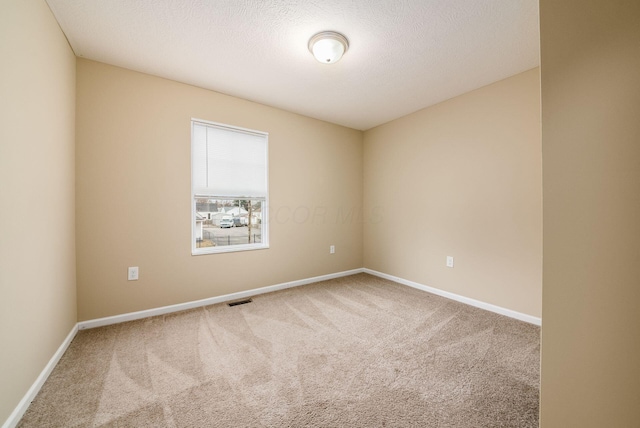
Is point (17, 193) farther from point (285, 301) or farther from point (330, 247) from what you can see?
point (330, 247)

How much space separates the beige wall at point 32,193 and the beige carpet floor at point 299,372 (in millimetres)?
311

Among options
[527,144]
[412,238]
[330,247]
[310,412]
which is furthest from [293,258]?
[527,144]

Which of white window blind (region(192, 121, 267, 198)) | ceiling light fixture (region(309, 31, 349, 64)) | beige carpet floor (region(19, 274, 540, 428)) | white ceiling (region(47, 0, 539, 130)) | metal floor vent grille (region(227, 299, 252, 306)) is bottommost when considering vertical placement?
beige carpet floor (region(19, 274, 540, 428))

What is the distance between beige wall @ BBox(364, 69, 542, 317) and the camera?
2.41 metres

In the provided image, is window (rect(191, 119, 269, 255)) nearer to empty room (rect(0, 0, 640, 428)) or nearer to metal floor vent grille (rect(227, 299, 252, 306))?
empty room (rect(0, 0, 640, 428))

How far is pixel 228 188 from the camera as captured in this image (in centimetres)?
302

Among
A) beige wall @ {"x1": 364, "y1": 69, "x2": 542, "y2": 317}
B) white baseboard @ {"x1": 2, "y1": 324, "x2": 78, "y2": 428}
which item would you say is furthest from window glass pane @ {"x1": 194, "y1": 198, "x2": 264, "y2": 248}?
beige wall @ {"x1": 364, "y1": 69, "x2": 542, "y2": 317}

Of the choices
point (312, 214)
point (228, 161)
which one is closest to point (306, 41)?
point (228, 161)

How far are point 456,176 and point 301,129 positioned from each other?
2.24 m

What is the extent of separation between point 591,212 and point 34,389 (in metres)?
2.99

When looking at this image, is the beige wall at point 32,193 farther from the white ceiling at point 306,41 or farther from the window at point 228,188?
the window at point 228,188

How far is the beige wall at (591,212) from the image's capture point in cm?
82

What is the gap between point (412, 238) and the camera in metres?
3.50

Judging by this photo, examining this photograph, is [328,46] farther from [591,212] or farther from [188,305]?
[188,305]
